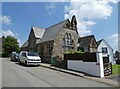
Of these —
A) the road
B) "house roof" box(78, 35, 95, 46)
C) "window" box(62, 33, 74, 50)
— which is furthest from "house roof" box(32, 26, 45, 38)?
the road

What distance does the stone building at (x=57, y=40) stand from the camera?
31.6 m

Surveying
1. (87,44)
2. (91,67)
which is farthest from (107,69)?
(87,44)

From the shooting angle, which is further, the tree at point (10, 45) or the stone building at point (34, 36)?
the tree at point (10, 45)

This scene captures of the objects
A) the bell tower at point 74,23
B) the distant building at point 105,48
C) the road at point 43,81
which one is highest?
the bell tower at point 74,23

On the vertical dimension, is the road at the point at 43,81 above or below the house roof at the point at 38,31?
below

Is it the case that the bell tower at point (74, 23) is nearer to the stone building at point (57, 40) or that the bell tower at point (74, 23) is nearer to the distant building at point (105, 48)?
the stone building at point (57, 40)

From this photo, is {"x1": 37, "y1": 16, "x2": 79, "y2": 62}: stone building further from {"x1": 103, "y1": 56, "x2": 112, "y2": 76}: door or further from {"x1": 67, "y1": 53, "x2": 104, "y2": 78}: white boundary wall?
{"x1": 103, "y1": 56, "x2": 112, "y2": 76}: door

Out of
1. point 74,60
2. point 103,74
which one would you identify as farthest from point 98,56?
Answer: point 74,60

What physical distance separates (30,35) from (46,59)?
1199cm

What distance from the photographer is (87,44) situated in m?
37.0

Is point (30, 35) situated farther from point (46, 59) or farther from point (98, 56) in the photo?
point (98, 56)

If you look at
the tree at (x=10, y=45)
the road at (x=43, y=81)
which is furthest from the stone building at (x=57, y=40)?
the tree at (x=10, y=45)

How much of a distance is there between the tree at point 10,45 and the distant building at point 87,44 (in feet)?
98.1

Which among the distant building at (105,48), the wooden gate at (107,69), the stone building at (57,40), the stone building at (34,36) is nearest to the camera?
the wooden gate at (107,69)
